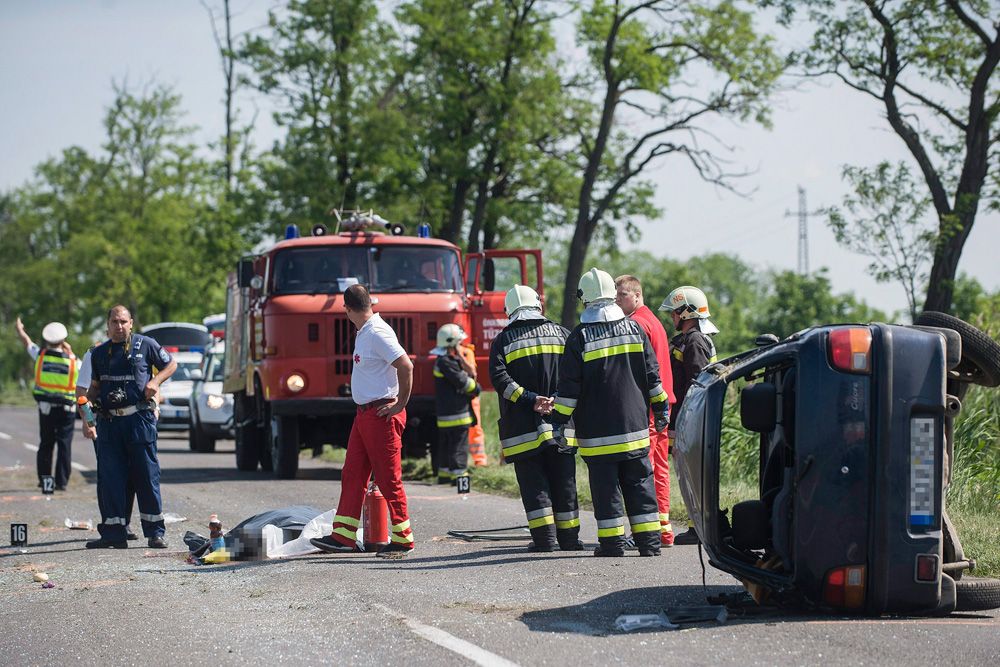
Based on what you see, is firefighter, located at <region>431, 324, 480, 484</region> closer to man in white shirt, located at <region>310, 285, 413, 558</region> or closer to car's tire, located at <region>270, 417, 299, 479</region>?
car's tire, located at <region>270, 417, 299, 479</region>

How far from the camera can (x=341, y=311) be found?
Answer: 17047mm

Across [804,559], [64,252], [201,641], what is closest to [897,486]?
[804,559]

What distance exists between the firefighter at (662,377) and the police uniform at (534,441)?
2.00 feet

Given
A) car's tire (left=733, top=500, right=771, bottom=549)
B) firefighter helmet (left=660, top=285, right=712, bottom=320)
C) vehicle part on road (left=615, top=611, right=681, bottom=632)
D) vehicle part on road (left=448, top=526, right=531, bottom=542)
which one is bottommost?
vehicle part on road (left=615, top=611, right=681, bottom=632)

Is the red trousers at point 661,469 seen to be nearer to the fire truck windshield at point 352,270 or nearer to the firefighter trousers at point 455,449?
the firefighter trousers at point 455,449

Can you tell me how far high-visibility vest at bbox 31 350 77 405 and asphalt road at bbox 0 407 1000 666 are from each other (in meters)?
4.84

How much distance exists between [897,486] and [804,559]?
59cm

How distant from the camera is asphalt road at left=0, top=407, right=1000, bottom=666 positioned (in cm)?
646

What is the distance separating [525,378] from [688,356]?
124cm

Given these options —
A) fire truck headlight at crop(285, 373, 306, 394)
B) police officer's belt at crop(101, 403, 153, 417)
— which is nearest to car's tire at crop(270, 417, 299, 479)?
fire truck headlight at crop(285, 373, 306, 394)

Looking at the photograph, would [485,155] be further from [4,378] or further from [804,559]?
[4,378]

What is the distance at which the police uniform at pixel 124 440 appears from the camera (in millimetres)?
11289

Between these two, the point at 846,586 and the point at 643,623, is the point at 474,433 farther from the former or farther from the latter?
the point at 846,586

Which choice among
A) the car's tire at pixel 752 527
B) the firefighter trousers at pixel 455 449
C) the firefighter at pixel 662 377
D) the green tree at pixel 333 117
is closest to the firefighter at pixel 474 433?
the firefighter trousers at pixel 455 449
